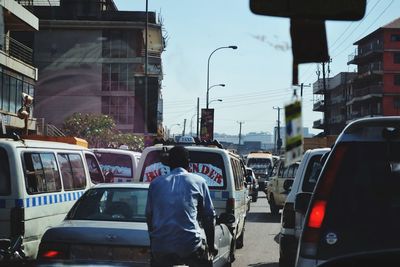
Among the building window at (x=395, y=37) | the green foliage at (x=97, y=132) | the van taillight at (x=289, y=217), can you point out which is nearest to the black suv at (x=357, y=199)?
the van taillight at (x=289, y=217)

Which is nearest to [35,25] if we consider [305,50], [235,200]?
[235,200]

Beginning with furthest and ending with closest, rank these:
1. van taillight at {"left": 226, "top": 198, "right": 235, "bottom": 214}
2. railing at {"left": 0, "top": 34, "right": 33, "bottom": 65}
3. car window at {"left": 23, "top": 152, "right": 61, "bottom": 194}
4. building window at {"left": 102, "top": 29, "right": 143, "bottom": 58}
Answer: building window at {"left": 102, "top": 29, "right": 143, "bottom": 58}, railing at {"left": 0, "top": 34, "right": 33, "bottom": 65}, van taillight at {"left": 226, "top": 198, "right": 235, "bottom": 214}, car window at {"left": 23, "top": 152, "right": 61, "bottom": 194}

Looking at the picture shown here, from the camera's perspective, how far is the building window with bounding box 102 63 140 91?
6900 cm

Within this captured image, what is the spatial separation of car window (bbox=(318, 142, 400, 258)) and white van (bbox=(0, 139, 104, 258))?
5425 mm

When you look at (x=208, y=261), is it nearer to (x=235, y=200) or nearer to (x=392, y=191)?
(x=392, y=191)

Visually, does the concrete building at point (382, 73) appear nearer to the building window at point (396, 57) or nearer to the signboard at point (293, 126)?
the building window at point (396, 57)

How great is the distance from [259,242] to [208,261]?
8.97m

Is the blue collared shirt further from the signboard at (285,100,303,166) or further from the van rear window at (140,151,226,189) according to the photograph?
the van rear window at (140,151,226,189)

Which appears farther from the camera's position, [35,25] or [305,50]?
[35,25]

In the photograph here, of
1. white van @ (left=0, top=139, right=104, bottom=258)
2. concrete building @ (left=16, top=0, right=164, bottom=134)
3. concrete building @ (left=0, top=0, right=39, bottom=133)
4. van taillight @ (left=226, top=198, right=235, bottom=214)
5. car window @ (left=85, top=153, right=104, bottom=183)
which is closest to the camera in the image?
white van @ (left=0, top=139, right=104, bottom=258)

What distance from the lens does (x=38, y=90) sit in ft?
227

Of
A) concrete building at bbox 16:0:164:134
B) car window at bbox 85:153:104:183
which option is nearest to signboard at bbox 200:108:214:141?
concrete building at bbox 16:0:164:134

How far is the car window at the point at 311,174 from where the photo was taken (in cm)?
981

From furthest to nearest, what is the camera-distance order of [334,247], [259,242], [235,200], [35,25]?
[35,25], [259,242], [235,200], [334,247]
